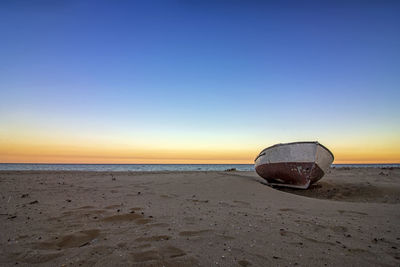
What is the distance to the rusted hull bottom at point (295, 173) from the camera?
7.73 meters

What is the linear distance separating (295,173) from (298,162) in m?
0.46

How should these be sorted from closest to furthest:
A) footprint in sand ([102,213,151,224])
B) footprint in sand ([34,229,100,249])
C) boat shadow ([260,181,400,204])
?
footprint in sand ([34,229,100,249]) < footprint in sand ([102,213,151,224]) < boat shadow ([260,181,400,204])

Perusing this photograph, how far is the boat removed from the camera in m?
7.71

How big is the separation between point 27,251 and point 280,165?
7962 millimetres

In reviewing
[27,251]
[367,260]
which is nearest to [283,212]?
[367,260]

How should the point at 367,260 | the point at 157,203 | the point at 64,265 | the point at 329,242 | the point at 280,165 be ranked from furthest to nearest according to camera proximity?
the point at 280,165 → the point at 157,203 → the point at 329,242 → the point at 367,260 → the point at 64,265

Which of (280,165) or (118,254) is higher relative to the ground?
(280,165)

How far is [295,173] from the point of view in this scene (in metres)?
8.03

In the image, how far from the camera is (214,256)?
7.34 feet

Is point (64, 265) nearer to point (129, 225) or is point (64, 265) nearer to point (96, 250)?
point (96, 250)

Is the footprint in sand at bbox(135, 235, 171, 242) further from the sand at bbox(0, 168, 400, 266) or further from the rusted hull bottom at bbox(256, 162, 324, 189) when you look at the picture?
the rusted hull bottom at bbox(256, 162, 324, 189)

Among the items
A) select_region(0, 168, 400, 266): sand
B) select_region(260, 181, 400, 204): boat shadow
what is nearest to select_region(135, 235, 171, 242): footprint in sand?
select_region(0, 168, 400, 266): sand

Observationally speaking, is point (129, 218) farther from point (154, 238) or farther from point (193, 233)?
point (193, 233)

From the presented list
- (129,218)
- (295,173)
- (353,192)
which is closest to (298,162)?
(295,173)
